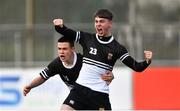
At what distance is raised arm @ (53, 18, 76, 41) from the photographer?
29.6 ft

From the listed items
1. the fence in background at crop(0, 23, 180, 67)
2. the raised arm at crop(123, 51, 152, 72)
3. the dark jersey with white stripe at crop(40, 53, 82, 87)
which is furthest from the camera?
the fence in background at crop(0, 23, 180, 67)

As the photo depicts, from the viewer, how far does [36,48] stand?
17984 mm

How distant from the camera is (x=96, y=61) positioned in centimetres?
907

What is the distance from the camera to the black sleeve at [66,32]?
29.8 feet

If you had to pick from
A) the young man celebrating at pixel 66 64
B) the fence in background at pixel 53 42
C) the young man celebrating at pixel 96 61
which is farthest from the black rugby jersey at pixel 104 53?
the fence in background at pixel 53 42

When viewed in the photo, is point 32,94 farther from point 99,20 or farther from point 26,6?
point 99,20

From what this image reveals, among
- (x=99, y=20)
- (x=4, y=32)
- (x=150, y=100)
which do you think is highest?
Result: (x=99, y=20)

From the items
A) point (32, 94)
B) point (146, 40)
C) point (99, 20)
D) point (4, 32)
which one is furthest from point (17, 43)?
point (99, 20)

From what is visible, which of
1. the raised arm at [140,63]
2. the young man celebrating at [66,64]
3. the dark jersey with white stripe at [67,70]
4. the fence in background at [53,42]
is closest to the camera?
the raised arm at [140,63]

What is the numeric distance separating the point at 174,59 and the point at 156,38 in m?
0.62

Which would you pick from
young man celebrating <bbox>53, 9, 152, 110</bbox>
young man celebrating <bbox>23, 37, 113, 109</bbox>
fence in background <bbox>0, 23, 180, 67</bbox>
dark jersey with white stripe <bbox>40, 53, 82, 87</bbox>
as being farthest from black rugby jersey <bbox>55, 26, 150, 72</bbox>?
fence in background <bbox>0, 23, 180, 67</bbox>

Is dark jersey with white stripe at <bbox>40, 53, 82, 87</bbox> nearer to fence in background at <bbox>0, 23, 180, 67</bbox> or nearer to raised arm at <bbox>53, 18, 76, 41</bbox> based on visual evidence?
raised arm at <bbox>53, 18, 76, 41</bbox>

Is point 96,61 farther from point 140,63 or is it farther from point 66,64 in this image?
point 66,64

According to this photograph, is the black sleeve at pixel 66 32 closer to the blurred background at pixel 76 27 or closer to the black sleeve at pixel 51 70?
the black sleeve at pixel 51 70
